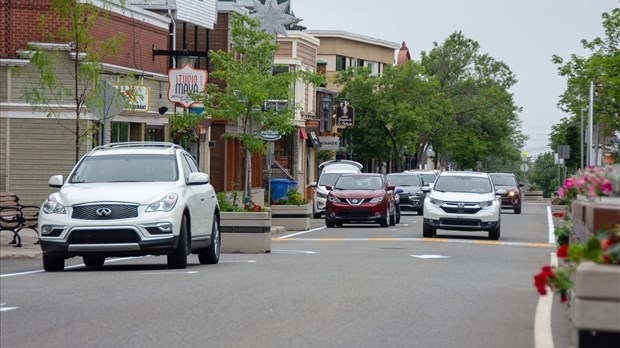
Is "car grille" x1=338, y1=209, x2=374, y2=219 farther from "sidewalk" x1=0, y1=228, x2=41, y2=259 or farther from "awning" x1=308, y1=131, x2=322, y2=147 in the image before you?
"awning" x1=308, y1=131, x2=322, y2=147

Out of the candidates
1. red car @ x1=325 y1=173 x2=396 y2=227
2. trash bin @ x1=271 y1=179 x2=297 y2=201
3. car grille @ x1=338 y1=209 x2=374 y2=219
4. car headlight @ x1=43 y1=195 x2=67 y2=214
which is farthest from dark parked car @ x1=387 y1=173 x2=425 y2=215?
car headlight @ x1=43 y1=195 x2=67 y2=214

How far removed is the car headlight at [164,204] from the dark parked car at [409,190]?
35.7 m

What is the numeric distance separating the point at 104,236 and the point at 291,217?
67.1ft

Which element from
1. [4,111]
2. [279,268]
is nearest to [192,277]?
[279,268]

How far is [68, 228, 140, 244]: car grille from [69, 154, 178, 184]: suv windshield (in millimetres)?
1377

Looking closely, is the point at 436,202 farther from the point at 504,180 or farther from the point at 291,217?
the point at 504,180

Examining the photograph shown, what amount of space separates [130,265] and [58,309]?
8.17 metres

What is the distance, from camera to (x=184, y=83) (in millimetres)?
38875

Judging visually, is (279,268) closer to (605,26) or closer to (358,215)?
(358,215)

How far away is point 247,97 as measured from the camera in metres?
43.3

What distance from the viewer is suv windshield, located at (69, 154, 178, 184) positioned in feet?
65.9

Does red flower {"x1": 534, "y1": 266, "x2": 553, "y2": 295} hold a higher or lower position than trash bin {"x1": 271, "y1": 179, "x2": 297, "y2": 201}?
higher

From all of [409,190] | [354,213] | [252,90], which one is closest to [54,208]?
[354,213]

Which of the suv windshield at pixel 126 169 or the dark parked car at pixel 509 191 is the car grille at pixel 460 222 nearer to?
the suv windshield at pixel 126 169
